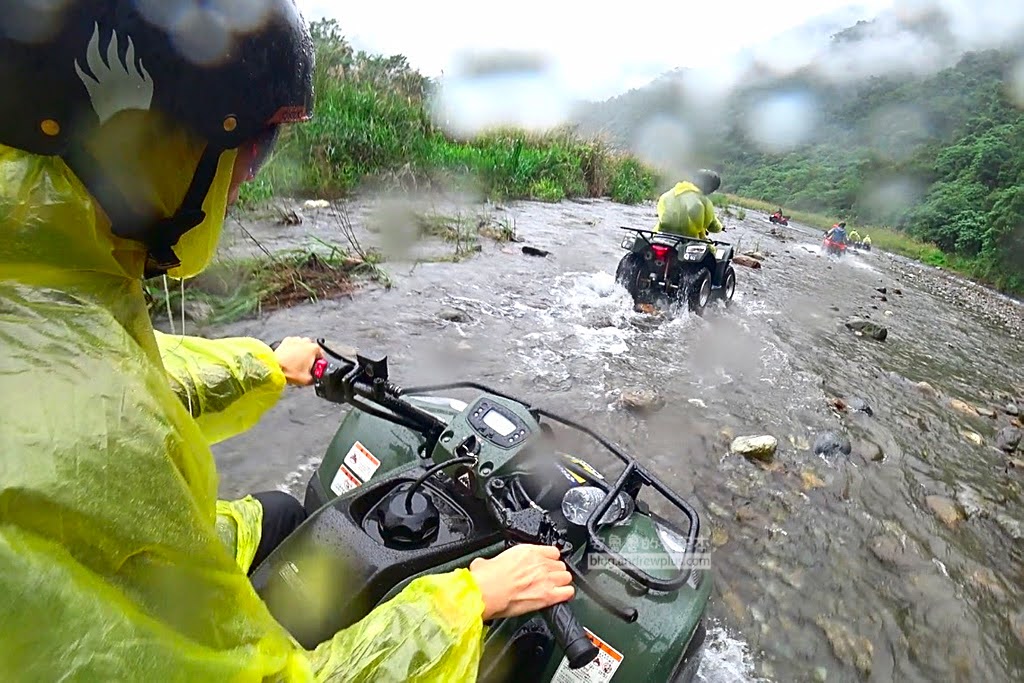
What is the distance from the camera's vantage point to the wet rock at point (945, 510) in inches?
137

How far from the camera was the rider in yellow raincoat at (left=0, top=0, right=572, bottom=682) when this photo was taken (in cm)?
64

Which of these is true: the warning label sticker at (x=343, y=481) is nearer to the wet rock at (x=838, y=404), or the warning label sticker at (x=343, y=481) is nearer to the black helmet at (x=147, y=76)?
the black helmet at (x=147, y=76)

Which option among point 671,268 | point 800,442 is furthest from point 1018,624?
point 671,268

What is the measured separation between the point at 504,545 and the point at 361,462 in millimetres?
719

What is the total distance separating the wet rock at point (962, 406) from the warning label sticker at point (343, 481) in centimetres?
558

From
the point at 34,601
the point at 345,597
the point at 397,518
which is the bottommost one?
the point at 345,597

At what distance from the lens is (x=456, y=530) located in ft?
4.80

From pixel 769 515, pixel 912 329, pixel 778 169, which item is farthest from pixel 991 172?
pixel 769 515

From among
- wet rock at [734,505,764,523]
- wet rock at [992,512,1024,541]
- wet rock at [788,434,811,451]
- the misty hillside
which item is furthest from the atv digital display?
the misty hillside

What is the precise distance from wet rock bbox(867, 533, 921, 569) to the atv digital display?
2.48 m

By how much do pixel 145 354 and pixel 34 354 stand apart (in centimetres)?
16

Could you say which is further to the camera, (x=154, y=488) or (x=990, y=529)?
(x=990, y=529)

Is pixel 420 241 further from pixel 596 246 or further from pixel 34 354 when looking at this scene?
pixel 34 354

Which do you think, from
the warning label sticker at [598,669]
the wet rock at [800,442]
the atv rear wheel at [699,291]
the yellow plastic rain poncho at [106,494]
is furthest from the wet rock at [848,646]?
the atv rear wheel at [699,291]
